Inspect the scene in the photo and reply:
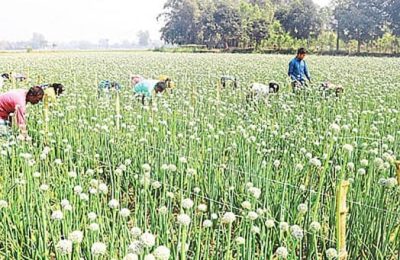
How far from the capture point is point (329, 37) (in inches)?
2518

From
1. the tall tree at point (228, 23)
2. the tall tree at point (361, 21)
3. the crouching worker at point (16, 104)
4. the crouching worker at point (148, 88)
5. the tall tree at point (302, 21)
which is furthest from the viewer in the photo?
the tall tree at point (228, 23)

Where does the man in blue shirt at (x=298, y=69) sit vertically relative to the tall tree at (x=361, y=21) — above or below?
below

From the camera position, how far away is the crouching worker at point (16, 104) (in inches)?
243

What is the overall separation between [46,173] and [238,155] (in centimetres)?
184

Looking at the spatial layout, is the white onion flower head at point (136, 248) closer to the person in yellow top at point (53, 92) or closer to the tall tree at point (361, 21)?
the person in yellow top at point (53, 92)

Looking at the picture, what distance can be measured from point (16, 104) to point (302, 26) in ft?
197

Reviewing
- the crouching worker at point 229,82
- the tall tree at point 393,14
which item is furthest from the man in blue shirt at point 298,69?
the tall tree at point 393,14

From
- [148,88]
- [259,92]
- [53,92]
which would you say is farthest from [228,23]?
[53,92]

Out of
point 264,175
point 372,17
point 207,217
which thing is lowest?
point 207,217

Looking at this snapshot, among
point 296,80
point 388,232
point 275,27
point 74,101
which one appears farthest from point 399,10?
point 388,232

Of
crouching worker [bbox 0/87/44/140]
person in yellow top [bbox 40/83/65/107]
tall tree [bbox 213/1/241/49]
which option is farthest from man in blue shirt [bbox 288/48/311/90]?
tall tree [bbox 213/1/241/49]

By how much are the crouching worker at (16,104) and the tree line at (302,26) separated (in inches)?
2093

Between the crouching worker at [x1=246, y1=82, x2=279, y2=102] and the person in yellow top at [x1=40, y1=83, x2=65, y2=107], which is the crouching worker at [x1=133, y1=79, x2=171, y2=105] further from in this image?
the crouching worker at [x1=246, y1=82, x2=279, y2=102]

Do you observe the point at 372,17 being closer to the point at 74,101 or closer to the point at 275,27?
the point at 275,27
